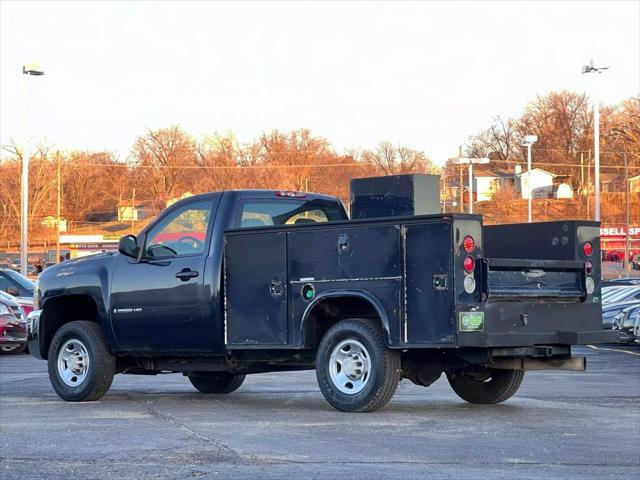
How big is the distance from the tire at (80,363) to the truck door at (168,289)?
0.29 metres

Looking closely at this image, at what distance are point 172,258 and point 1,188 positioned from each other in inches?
3216

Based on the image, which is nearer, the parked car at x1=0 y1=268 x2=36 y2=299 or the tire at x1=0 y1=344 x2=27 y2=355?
the tire at x1=0 y1=344 x2=27 y2=355

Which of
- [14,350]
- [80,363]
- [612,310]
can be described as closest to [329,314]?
[80,363]

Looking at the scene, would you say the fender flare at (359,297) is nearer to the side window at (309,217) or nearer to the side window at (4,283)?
the side window at (309,217)

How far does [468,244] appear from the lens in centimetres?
1004

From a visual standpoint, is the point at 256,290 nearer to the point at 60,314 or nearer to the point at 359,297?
the point at 359,297

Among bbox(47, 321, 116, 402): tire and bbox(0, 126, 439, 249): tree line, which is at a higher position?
bbox(0, 126, 439, 249): tree line

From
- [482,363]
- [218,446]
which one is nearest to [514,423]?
[482,363]

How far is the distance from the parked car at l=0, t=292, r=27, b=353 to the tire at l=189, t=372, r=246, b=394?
908 cm

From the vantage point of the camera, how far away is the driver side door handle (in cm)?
1169

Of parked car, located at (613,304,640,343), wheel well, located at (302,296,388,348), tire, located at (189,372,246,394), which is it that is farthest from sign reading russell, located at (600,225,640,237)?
wheel well, located at (302,296,388,348)

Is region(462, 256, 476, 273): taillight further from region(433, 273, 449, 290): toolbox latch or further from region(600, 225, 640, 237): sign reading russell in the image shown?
region(600, 225, 640, 237): sign reading russell

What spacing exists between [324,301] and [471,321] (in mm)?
1556

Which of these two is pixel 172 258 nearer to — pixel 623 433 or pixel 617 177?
pixel 623 433
